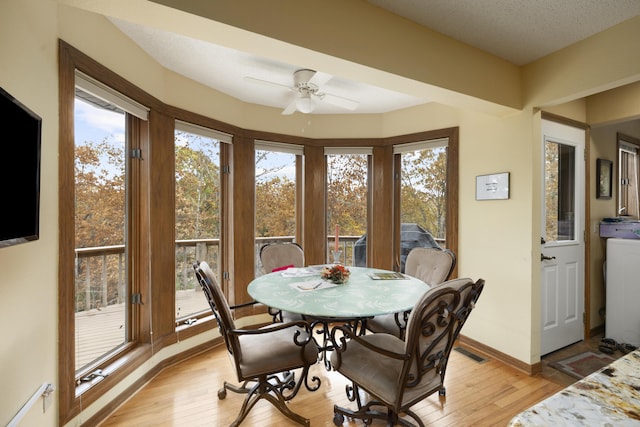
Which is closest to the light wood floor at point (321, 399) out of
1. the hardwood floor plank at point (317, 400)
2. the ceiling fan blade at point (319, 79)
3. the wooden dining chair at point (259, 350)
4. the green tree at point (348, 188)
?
the hardwood floor plank at point (317, 400)

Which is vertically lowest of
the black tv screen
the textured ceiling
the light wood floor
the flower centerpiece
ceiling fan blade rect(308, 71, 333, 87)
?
the light wood floor

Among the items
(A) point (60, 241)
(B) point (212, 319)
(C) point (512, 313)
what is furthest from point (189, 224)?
(C) point (512, 313)

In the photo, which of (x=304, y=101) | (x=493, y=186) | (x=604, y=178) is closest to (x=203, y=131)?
(x=304, y=101)

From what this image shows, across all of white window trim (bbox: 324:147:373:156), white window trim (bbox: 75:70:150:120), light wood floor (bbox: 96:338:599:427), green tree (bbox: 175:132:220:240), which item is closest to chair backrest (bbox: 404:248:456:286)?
light wood floor (bbox: 96:338:599:427)

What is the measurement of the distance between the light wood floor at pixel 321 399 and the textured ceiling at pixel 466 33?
232 centimetres

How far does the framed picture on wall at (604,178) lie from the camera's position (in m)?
3.09

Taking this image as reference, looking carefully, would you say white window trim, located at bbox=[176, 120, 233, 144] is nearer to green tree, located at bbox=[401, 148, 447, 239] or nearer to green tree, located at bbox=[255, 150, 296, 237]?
green tree, located at bbox=[255, 150, 296, 237]

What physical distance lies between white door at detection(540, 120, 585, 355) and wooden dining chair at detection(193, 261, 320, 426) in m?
2.33

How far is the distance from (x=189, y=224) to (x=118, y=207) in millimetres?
724

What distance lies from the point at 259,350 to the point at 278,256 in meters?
1.25

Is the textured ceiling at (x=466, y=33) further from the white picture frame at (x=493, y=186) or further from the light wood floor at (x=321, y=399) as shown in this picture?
the light wood floor at (x=321, y=399)

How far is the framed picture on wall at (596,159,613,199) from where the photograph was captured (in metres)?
3.09

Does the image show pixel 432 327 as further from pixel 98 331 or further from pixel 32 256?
pixel 98 331

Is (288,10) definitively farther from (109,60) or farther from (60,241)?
(60,241)
